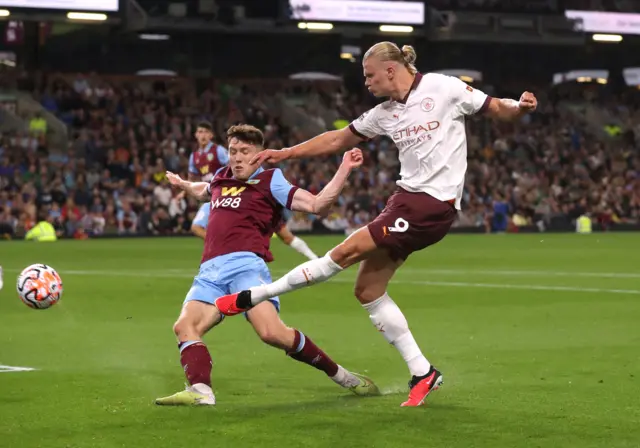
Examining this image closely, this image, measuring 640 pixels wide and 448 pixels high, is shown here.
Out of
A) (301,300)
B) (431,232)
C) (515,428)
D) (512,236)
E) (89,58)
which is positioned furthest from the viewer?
(89,58)

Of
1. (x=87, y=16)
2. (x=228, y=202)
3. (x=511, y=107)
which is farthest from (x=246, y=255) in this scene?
(x=87, y=16)

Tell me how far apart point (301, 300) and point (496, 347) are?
5.58m

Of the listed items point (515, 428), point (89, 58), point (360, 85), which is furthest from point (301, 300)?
point (360, 85)

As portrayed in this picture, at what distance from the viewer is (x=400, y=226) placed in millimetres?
8430

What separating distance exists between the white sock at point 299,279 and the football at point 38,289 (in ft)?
9.71

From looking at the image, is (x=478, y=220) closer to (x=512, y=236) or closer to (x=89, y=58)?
(x=512, y=236)

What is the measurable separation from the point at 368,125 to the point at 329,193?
57 cm

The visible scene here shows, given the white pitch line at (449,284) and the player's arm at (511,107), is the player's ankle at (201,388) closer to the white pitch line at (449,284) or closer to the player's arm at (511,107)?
the player's arm at (511,107)

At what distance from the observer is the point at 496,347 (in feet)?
39.6

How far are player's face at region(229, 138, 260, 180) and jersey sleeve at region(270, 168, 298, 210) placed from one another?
0.54ft

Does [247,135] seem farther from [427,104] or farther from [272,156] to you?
[427,104]

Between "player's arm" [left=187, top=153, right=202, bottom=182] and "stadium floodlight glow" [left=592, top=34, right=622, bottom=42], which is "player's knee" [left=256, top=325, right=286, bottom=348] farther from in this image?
"stadium floodlight glow" [left=592, top=34, right=622, bottom=42]

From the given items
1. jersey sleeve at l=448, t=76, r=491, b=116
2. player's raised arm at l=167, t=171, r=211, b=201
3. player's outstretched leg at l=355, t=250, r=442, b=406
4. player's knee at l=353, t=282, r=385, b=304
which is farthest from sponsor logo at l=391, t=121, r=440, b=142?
player's raised arm at l=167, t=171, r=211, b=201

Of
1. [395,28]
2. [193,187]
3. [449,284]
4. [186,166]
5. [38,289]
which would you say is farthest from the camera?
[395,28]
